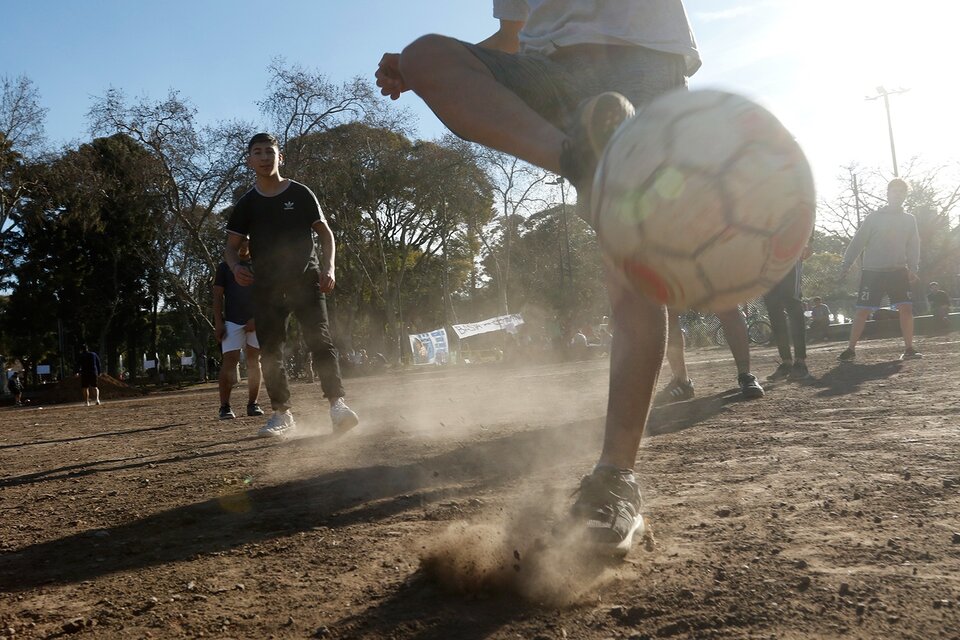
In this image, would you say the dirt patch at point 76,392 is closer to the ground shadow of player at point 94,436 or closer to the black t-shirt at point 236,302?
the ground shadow of player at point 94,436

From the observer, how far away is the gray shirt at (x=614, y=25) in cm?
226

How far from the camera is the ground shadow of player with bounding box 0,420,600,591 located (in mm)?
2143

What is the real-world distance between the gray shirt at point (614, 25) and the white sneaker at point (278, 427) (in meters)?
3.33

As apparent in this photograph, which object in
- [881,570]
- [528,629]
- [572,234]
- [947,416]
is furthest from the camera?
[572,234]

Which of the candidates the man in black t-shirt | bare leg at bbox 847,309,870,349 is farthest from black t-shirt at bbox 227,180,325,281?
bare leg at bbox 847,309,870,349

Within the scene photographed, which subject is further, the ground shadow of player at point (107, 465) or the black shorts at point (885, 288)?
the black shorts at point (885, 288)

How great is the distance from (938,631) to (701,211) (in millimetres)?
877

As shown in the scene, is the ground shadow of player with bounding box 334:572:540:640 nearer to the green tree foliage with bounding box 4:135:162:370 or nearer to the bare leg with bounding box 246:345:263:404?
the bare leg with bounding box 246:345:263:404

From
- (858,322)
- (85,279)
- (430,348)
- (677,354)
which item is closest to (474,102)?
(677,354)

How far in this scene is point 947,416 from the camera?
3.74 m

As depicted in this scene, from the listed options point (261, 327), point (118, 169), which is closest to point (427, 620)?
point (261, 327)

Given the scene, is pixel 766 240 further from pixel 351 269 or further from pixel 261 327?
pixel 351 269

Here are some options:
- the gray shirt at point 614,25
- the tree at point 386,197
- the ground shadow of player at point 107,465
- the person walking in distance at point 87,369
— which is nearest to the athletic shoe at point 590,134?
the gray shirt at point 614,25

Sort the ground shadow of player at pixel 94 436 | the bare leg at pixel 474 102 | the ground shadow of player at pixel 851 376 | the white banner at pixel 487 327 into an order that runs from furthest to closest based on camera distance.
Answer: the white banner at pixel 487 327 < the ground shadow of player at pixel 94 436 < the ground shadow of player at pixel 851 376 < the bare leg at pixel 474 102
